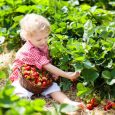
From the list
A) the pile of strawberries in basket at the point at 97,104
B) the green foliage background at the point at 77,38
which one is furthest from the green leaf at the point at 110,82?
the pile of strawberries in basket at the point at 97,104

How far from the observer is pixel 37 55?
3549 millimetres

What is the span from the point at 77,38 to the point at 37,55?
633 mm

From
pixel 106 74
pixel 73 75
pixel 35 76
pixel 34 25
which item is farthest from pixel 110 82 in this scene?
pixel 34 25

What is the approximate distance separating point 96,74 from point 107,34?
0.44m

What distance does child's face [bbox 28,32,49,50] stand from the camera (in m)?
3.48

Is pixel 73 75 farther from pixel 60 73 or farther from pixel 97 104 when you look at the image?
pixel 97 104

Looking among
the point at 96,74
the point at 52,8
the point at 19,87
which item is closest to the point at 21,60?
the point at 19,87

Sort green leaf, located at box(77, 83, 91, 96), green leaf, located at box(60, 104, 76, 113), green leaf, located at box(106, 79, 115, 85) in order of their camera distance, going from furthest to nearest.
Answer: green leaf, located at box(77, 83, 91, 96), green leaf, located at box(106, 79, 115, 85), green leaf, located at box(60, 104, 76, 113)

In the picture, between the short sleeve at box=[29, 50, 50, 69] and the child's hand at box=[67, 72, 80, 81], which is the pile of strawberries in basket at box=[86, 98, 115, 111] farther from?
the short sleeve at box=[29, 50, 50, 69]

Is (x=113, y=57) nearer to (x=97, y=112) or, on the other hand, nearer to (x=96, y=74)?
(x=96, y=74)

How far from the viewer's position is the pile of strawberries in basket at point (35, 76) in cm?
351

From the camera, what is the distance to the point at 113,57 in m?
3.52

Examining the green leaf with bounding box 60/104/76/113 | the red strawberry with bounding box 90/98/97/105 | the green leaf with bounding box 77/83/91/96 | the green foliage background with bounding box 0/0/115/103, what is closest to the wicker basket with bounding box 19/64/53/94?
the green foliage background with bounding box 0/0/115/103

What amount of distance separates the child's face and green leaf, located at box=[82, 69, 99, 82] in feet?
1.30
